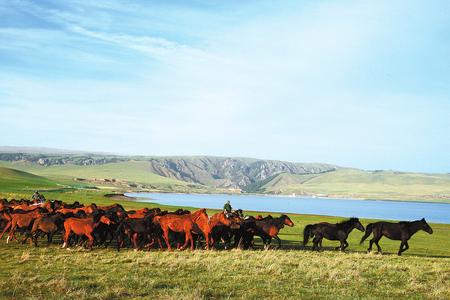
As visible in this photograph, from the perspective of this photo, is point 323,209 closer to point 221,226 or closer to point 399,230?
point 399,230

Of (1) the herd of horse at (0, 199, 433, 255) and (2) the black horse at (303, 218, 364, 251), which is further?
(2) the black horse at (303, 218, 364, 251)

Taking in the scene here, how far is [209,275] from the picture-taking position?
1141 cm

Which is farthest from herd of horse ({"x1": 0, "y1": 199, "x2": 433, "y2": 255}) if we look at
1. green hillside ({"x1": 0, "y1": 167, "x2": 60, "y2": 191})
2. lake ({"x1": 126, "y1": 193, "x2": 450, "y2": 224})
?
lake ({"x1": 126, "y1": 193, "x2": 450, "y2": 224})

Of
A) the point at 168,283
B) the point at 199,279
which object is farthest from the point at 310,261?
the point at 168,283

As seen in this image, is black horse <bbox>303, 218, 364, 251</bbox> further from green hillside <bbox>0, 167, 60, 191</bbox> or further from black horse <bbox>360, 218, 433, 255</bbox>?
green hillside <bbox>0, 167, 60, 191</bbox>

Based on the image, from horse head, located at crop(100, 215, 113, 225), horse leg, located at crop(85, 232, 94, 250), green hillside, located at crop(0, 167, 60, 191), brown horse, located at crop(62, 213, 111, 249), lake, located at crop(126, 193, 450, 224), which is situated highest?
horse head, located at crop(100, 215, 113, 225)

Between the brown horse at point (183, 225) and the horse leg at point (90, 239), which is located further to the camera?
the brown horse at point (183, 225)

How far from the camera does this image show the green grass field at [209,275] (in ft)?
30.9

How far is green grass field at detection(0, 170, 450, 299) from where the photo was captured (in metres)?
9.41

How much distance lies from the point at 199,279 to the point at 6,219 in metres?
12.3

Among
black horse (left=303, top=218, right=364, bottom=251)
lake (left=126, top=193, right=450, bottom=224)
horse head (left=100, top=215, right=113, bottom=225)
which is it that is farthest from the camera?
lake (left=126, top=193, right=450, bottom=224)

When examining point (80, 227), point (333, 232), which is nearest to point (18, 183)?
point (80, 227)

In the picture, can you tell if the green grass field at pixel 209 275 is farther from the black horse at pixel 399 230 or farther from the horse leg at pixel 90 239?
the black horse at pixel 399 230

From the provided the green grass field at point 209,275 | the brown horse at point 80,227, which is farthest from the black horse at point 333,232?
the brown horse at point 80,227
